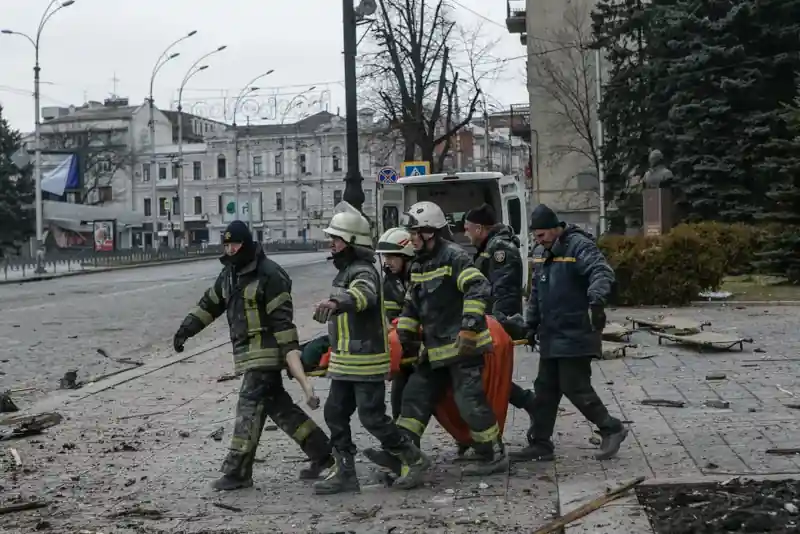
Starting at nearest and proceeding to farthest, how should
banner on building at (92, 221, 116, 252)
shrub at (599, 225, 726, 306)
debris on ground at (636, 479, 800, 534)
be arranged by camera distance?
1. debris on ground at (636, 479, 800, 534)
2. shrub at (599, 225, 726, 306)
3. banner on building at (92, 221, 116, 252)

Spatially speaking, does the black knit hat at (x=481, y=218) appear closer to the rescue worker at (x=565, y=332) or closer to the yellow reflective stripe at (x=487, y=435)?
the rescue worker at (x=565, y=332)

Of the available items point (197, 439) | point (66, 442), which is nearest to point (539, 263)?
point (197, 439)

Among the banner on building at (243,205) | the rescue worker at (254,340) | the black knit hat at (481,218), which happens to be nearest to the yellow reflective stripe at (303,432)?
the rescue worker at (254,340)

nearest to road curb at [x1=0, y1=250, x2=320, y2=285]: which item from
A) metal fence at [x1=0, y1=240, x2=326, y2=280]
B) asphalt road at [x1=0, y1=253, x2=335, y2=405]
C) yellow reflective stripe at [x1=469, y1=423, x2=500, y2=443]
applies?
metal fence at [x1=0, y1=240, x2=326, y2=280]

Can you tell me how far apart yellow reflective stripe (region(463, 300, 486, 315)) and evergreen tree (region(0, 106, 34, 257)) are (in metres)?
56.9

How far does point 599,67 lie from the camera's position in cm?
4328

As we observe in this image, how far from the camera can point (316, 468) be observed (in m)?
7.17

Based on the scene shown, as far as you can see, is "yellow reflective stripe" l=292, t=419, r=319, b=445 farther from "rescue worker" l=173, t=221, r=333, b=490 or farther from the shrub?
the shrub

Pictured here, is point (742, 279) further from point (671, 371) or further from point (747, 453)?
point (747, 453)

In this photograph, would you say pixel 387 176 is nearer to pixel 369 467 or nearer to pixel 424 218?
pixel 369 467

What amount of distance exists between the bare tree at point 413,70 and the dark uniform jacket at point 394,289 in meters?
32.9

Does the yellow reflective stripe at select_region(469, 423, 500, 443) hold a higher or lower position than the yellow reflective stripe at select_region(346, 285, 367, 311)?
lower

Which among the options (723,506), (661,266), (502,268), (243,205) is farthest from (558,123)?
(723,506)

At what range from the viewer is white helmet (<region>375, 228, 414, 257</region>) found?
282 inches
